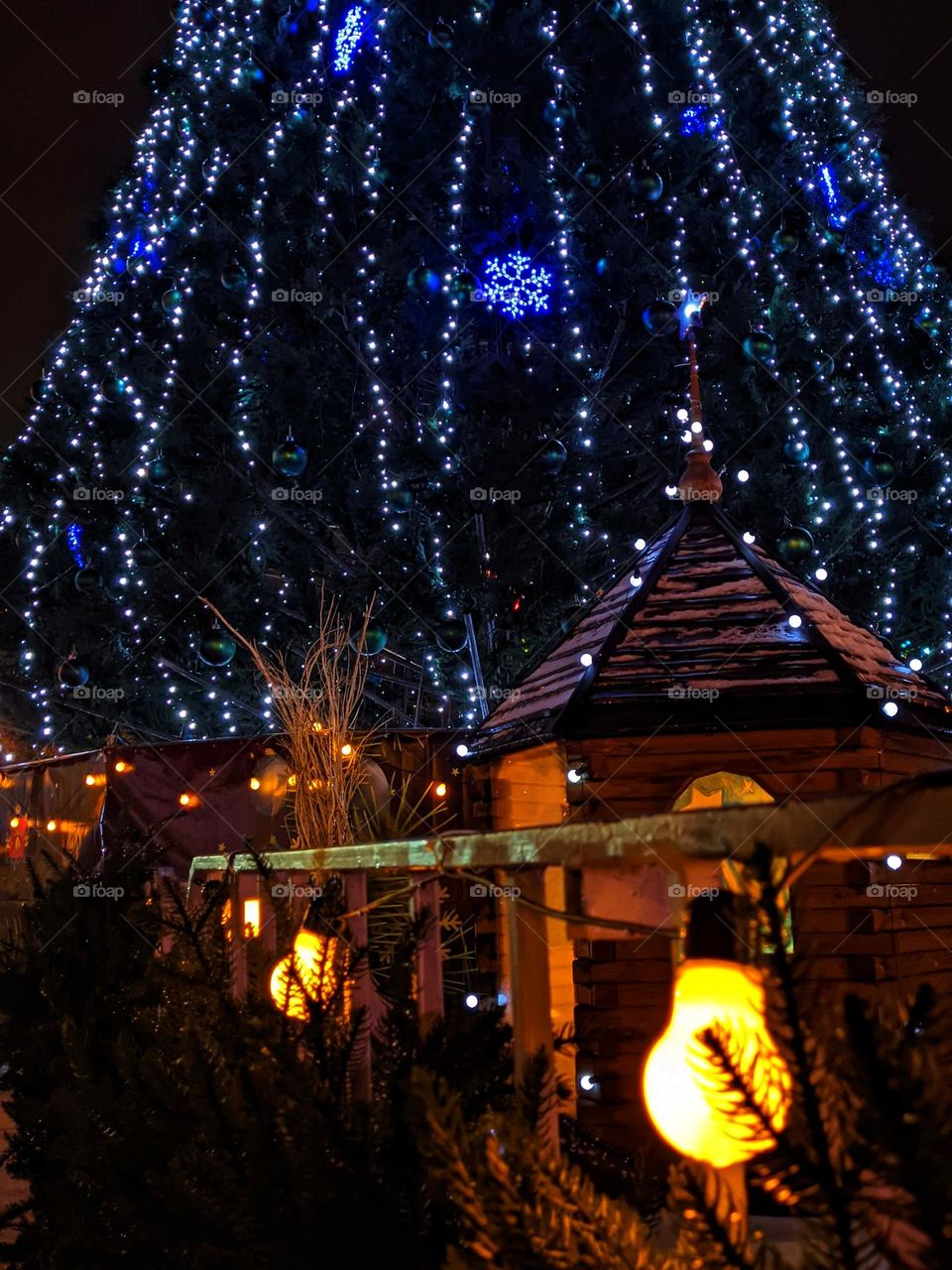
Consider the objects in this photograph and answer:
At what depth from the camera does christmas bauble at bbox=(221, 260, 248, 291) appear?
15.7 metres

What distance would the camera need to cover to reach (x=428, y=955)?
2.78 meters

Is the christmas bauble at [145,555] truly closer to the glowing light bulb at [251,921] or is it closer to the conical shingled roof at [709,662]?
the conical shingled roof at [709,662]

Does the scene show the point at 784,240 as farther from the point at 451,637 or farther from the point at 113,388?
the point at 113,388

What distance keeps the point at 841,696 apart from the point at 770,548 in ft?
26.9

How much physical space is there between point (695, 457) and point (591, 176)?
8802mm

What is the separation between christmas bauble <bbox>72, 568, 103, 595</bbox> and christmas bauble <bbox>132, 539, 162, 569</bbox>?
2.35 feet

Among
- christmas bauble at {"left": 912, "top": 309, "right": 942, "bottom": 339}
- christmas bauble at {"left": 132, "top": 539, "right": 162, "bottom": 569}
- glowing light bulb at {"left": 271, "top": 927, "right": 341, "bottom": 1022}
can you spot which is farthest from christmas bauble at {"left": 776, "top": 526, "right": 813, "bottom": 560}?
glowing light bulb at {"left": 271, "top": 927, "right": 341, "bottom": 1022}

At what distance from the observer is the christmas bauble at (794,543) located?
1305cm

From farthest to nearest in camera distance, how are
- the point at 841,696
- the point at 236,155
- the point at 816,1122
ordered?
the point at 236,155, the point at 841,696, the point at 816,1122

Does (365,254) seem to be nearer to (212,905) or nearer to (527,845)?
(212,905)

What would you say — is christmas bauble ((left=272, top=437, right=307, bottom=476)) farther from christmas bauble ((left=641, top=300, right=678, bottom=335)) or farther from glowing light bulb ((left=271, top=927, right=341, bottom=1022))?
glowing light bulb ((left=271, top=927, right=341, bottom=1022))

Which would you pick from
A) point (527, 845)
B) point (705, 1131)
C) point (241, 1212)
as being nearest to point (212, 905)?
point (241, 1212)

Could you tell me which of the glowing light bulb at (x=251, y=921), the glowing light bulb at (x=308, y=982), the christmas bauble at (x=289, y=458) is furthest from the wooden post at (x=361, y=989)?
the christmas bauble at (x=289, y=458)

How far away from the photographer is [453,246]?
15805 millimetres
